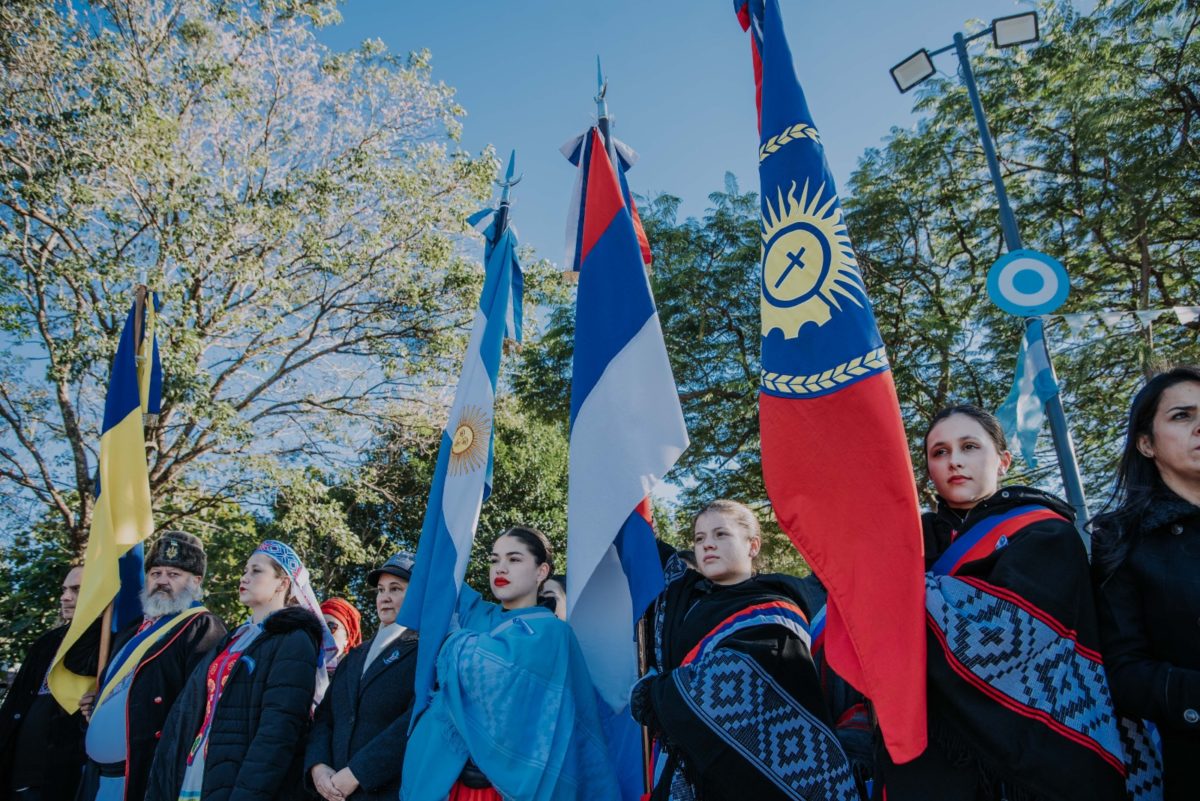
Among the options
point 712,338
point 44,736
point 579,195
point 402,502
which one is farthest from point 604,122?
point 402,502

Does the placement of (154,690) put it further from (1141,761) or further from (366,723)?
(1141,761)

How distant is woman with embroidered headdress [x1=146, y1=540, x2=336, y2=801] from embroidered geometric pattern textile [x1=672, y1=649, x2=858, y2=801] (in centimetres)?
198

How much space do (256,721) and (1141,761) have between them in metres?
3.35

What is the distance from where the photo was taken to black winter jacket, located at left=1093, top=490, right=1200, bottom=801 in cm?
187

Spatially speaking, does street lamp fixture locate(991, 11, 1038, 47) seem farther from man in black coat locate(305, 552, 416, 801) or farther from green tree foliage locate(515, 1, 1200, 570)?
man in black coat locate(305, 552, 416, 801)

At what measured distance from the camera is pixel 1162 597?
2.05 m

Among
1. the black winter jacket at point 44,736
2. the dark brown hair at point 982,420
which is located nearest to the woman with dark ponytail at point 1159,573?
the dark brown hair at point 982,420

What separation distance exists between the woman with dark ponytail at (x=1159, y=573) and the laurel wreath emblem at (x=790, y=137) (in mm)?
1298

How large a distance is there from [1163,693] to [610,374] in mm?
2213

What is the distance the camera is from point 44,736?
4.82 m

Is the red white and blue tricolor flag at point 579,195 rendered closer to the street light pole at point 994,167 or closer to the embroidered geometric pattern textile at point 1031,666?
the embroidered geometric pattern textile at point 1031,666

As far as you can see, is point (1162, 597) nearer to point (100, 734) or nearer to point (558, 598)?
point (558, 598)

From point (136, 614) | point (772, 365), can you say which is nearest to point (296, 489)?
point (136, 614)

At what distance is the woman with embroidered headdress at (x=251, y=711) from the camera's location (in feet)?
11.3
